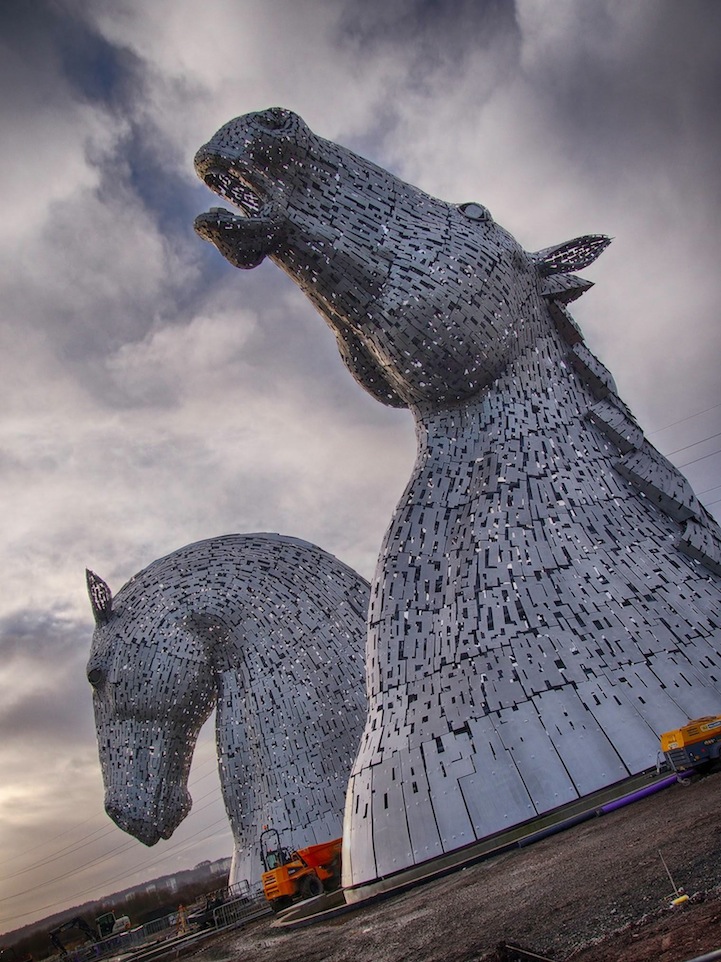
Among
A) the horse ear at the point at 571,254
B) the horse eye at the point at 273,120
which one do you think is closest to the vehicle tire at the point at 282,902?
the horse ear at the point at 571,254

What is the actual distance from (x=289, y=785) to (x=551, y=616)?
3968mm

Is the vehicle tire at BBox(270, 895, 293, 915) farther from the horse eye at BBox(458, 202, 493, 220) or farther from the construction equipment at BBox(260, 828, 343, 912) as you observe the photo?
the horse eye at BBox(458, 202, 493, 220)

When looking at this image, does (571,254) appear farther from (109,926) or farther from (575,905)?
(109,926)

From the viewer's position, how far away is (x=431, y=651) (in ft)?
17.0

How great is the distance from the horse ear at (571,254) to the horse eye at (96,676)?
638cm

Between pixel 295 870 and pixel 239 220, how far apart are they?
5.79 m

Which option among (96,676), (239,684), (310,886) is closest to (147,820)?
(96,676)

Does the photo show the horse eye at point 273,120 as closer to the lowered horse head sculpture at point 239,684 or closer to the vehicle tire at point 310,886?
the lowered horse head sculpture at point 239,684

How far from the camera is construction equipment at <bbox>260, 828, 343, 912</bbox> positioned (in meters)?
7.06

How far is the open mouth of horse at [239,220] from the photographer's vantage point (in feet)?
20.3

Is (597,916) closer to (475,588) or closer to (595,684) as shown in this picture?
(595,684)

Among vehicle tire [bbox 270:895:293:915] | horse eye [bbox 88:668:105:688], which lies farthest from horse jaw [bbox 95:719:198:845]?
vehicle tire [bbox 270:895:293:915]

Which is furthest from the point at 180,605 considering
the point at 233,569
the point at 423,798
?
the point at 423,798

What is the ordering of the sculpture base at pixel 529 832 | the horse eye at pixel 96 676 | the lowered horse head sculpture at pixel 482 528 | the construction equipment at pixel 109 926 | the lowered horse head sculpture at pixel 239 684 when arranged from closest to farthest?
1. the sculpture base at pixel 529 832
2. the lowered horse head sculpture at pixel 482 528
3. the lowered horse head sculpture at pixel 239 684
4. the horse eye at pixel 96 676
5. the construction equipment at pixel 109 926
